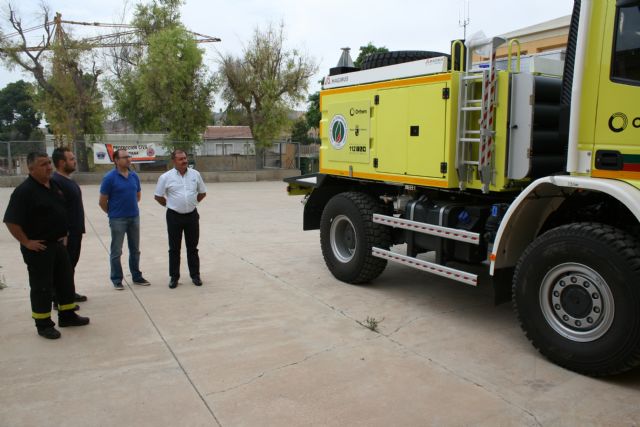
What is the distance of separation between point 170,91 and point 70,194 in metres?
23.6

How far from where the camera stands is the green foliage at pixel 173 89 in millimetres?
27078

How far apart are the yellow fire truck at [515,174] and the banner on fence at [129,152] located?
799 inches

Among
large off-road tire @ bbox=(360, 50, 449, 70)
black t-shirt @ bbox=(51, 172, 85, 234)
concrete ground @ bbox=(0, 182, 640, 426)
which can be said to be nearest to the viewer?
concrete ground @ bbox=(0, 182, 640, 426)

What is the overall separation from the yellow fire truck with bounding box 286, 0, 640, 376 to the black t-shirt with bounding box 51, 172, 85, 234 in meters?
3.00

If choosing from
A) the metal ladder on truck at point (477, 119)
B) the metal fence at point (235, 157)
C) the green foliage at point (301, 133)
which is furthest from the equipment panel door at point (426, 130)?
the green foliage at point (301, 133)

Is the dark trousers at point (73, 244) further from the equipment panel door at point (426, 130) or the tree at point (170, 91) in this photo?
the tree at point (170, 91)

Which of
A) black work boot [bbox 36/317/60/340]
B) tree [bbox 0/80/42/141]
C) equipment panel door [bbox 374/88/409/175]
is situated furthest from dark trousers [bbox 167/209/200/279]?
tree [bbox 0/80/42/141]

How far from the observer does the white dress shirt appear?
6.45 m

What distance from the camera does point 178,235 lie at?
653 centimetres

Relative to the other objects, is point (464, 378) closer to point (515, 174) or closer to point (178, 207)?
point (515, 174)

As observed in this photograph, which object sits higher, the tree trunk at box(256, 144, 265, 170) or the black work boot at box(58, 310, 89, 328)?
the tree trunk at box(256, 144, 265, 170)

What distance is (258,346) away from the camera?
181 inches

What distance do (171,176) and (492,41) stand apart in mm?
4007

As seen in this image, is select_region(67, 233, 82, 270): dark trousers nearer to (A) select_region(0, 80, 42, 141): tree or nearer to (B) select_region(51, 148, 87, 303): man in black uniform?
(B) select_region(51, 148, 87, 303): man in black uniform
